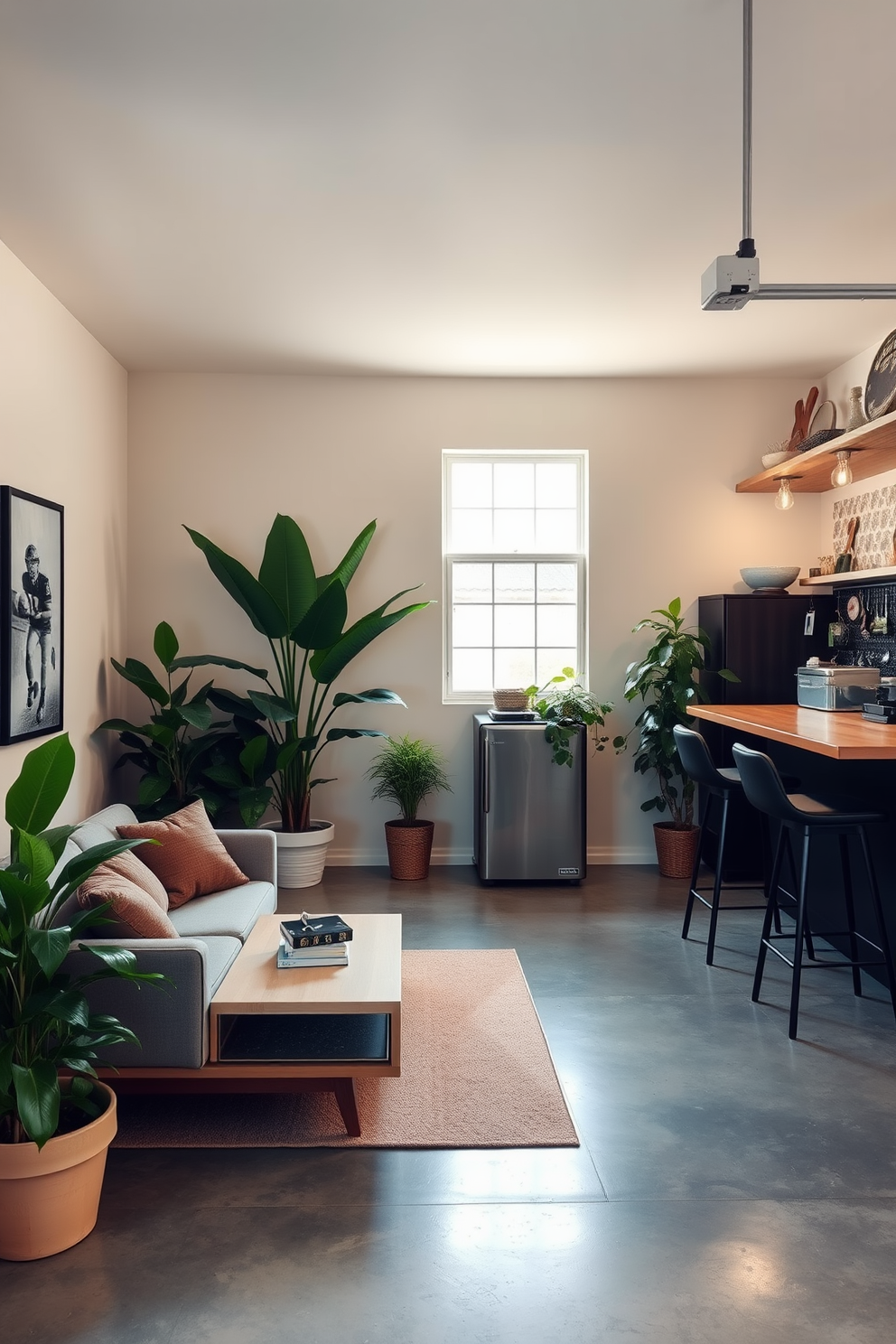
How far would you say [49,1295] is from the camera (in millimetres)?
2025

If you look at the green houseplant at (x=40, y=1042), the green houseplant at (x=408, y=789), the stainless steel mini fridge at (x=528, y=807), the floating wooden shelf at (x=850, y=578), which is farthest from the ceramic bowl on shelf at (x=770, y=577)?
the green houseplant at (x=40, y=1042)

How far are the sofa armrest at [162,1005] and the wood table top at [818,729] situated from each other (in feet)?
6.72

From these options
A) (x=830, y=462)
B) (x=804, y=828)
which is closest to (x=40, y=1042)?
(x=804, y=828)

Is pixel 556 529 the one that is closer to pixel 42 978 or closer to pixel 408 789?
pixel 408 789

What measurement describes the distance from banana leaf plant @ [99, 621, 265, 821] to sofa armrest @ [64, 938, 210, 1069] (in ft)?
8.01

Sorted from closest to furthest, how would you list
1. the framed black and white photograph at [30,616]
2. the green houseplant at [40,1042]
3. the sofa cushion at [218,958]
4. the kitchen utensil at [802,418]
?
the green houseplant at [40,1042] < the sofa cushion at [218,958] < the framed black and white photograph at [30,616] < the kitchen utensil at [802,418]

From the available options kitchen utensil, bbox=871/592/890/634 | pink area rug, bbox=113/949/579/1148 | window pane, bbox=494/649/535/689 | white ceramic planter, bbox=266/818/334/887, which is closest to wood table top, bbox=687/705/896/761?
kitchen utensil, bbox=871/592/890/634

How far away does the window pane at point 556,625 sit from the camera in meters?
6.12

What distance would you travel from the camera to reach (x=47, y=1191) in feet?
6.97

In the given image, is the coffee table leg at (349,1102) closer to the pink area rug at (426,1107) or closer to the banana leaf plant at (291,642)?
the pink area rug at (426,1107)

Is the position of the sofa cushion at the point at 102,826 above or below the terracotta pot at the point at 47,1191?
above

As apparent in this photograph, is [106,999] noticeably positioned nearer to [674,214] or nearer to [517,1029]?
[517,1029]

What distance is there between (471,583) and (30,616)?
2.78 metres

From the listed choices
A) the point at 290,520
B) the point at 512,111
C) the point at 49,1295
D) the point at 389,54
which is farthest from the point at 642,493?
the point at 49,1295
